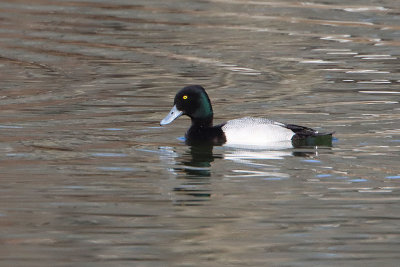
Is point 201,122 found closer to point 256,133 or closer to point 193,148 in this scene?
point 193,148

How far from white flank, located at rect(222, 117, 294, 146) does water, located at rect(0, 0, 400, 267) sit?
0.72 ft

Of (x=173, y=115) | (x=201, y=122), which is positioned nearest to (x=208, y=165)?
(x=201, y=122)

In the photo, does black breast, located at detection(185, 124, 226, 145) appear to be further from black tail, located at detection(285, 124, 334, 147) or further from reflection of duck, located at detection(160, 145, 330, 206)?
black tail, located at detection(285, 124, 334, 147)

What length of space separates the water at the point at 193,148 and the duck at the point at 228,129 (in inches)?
8.5

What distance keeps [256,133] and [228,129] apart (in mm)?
297

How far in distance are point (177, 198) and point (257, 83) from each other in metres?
7.12

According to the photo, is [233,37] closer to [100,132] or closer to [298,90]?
[298,90]

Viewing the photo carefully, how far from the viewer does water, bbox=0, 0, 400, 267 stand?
25.3ft

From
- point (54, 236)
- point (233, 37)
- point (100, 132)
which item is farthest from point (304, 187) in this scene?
point (233, 37)

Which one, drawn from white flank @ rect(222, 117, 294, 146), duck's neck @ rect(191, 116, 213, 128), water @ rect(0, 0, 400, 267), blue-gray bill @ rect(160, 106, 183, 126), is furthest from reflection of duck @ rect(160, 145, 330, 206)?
blue-gray bill @ rect(160, 106, 183, 126)

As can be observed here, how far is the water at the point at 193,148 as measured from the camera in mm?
7723

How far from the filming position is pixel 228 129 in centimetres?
1191

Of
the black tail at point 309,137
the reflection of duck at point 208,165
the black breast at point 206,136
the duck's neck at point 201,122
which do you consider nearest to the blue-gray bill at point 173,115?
the duck's neck at point 201,122

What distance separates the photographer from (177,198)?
927 centimetres
